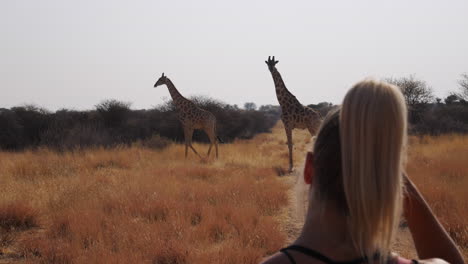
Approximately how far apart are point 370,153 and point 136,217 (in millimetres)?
4509

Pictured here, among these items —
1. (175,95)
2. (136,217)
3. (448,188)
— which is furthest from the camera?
(175,95)

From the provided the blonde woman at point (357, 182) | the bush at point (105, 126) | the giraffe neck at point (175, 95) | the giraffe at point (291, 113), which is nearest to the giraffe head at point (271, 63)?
the giraffe at point (291, 113)

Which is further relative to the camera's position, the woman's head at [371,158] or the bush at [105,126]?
the bush at [105,126]

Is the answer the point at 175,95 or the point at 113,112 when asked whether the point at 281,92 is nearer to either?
the point at 175,95

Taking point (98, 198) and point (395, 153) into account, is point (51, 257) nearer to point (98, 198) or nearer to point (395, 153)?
point (98, 198)

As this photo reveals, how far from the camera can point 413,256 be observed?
12.2 feet

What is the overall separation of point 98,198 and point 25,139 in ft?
46.3

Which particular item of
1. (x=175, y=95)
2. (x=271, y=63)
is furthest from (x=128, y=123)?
(x=271, y=63)

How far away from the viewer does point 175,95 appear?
12430 millimetres

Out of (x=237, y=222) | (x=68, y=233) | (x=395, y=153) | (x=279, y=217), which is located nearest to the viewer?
(x=395, y=153)

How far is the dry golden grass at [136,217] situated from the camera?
3.64m

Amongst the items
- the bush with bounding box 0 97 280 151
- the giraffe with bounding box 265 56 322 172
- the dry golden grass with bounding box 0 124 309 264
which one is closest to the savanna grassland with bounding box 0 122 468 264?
the dry golden grass with bounding box 0 124 309 264

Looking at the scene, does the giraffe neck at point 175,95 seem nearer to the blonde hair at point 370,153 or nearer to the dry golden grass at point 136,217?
the dry golden grass at point 136,217

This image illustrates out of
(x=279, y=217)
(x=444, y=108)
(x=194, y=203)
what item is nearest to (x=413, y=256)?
(x=279, y=217)
